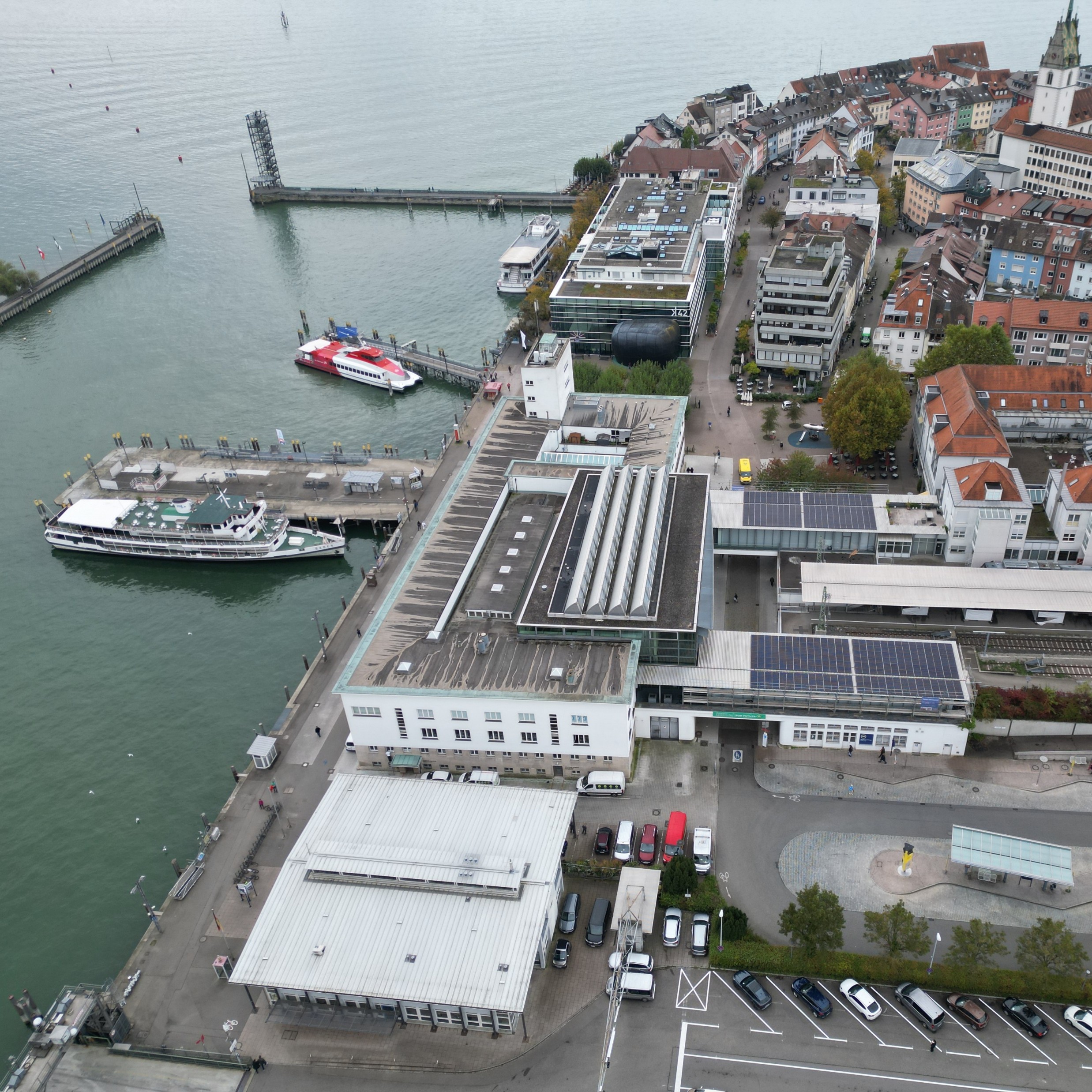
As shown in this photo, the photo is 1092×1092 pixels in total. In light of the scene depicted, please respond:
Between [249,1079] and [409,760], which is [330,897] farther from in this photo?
[409,760]

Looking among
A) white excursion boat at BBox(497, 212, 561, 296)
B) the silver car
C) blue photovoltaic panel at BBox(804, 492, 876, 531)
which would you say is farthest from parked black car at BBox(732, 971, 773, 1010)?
white excursion boat at BBox(497, 212, 561, 296)

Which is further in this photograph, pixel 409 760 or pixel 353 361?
pixel 353 361

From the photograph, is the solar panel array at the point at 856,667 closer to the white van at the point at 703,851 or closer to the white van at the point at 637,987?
the white van at the point at 703,851

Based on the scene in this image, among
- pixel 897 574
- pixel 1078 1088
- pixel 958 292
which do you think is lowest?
pixel 1078 1088

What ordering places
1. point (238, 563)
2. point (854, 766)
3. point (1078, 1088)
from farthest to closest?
point (238, 563), point (854, 766), point (1078, 1088)

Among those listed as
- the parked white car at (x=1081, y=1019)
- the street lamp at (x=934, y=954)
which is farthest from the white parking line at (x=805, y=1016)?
the parked white car at (x=1081, y=1019)

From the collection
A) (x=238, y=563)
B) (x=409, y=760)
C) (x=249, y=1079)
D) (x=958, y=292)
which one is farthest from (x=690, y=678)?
(x=958, y=292)

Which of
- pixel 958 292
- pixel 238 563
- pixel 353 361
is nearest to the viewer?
pixel 238 563

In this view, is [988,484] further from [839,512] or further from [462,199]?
[462,199]
